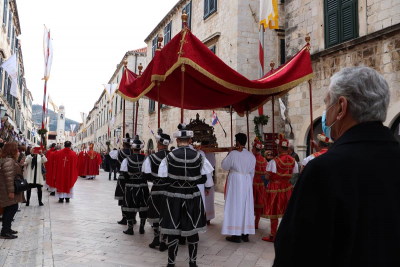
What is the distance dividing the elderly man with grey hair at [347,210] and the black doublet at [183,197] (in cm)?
323

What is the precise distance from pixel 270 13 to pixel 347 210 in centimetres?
883

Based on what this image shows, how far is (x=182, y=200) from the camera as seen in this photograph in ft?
14.7

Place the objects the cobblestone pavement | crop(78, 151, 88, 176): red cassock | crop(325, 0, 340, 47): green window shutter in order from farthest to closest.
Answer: crop(78, 151, 88, 176): red cassock, crop(325, 0, 340, 47): green window shutter, the cobblestone pavement

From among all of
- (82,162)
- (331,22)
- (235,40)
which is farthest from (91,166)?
(331,22)

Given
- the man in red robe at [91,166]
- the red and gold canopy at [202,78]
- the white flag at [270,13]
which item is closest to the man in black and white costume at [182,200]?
the red and gold canopy at [202,78]

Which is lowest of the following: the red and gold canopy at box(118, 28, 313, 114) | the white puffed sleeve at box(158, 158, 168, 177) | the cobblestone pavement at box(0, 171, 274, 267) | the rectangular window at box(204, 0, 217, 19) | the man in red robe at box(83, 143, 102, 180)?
the cobblestone pavement at box(0, 171, 274, 267)

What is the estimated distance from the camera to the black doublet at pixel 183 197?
14.5ft

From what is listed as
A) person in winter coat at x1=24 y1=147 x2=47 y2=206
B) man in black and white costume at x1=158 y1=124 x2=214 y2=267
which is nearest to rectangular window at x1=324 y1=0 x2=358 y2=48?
man in black and white costume at x1=158 y1=124 x2=214 y2=267

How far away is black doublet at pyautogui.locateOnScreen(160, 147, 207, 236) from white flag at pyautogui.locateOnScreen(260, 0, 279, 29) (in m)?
6.12

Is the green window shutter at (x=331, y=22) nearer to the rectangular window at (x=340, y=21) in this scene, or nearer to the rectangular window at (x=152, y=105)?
the rectangular window at (x=340, y=21)

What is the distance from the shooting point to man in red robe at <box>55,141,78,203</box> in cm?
1022

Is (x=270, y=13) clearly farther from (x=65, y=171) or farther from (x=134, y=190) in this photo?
(x=65, y=171)

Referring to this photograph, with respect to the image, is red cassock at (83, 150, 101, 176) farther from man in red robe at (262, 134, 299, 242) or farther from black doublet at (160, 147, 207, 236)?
black doublet at (160, 147, 207, 236)

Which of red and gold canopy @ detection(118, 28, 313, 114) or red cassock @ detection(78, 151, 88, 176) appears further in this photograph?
red cassock @ detection(78, 151, 88, 176)
